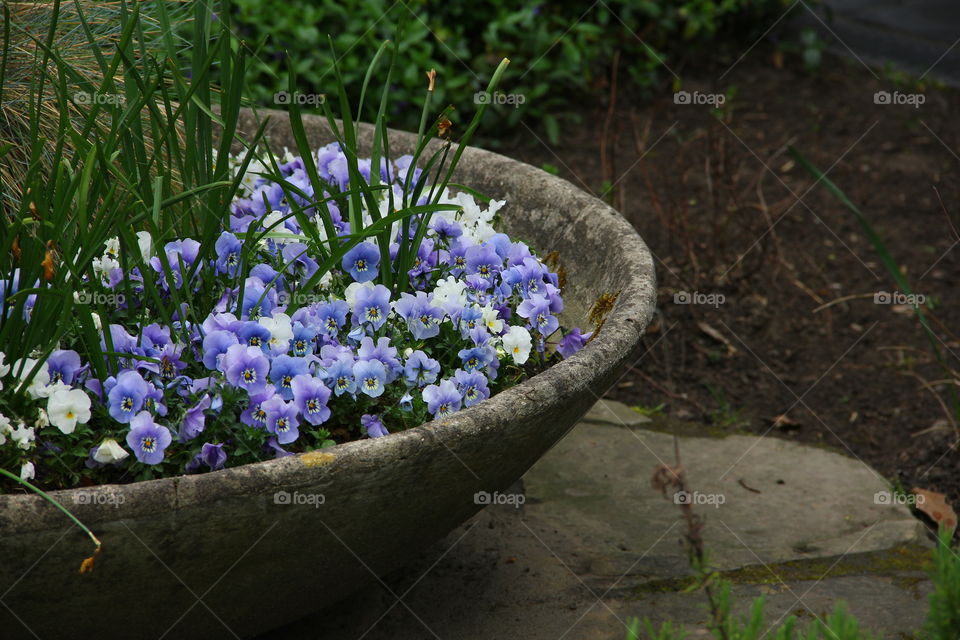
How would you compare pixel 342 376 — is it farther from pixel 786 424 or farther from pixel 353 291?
pixel 786 424

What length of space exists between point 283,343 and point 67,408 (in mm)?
346

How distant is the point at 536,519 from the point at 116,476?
3.57ft

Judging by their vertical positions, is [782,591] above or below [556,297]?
below

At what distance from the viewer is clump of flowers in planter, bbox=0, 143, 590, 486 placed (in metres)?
1.58

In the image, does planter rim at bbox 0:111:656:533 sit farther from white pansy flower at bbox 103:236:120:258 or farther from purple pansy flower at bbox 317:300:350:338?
white pansy flower at bbox 103:236:120:258

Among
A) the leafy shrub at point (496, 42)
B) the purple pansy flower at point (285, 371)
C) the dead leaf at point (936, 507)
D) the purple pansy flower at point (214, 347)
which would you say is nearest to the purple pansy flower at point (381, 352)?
the purple pansy flower at point (285, 371)

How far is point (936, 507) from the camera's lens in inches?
98.4

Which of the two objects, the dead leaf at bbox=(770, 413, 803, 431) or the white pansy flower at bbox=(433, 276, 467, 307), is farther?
the dead leaf at bbox=(770, 413, 803, 431)

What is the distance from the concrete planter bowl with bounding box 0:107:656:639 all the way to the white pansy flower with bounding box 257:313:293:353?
32 cm

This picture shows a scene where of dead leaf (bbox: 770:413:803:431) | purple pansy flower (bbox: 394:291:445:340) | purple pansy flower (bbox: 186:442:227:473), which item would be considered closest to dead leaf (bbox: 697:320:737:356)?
dead leaf (bbox: 770:413:803:431)

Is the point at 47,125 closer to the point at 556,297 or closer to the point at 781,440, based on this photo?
the point at 556,297

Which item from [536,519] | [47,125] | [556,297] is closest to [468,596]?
[536,519]

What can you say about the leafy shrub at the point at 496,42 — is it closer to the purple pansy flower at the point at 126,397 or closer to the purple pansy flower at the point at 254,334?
the purple pansy flower at the point at 254,334

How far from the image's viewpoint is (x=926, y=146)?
165 inches
